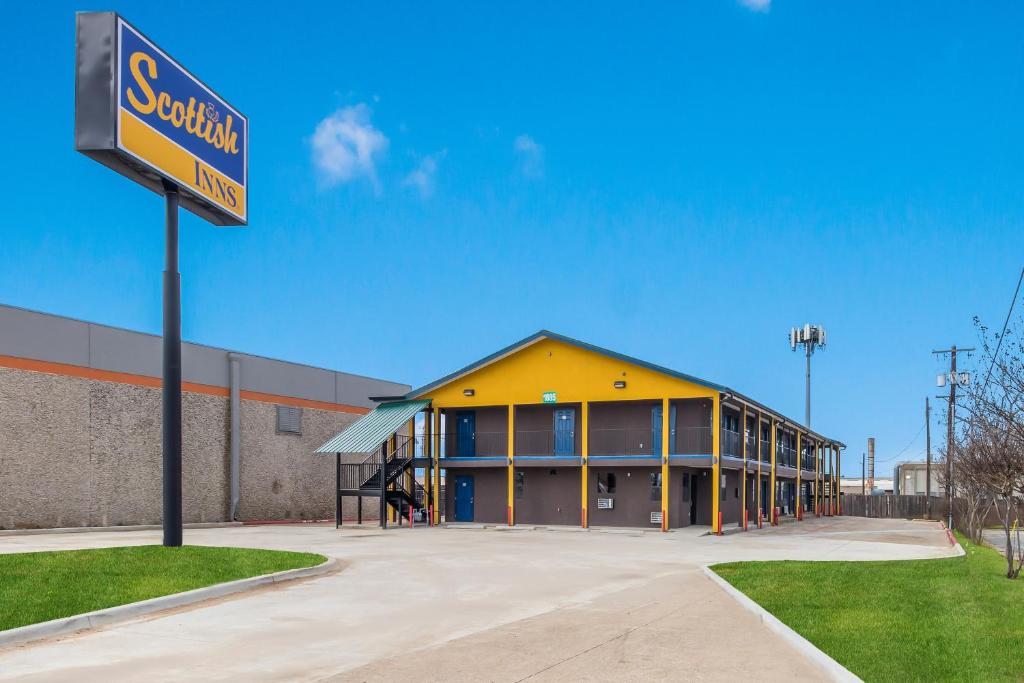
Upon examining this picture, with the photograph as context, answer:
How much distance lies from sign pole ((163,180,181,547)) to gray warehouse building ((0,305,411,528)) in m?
12.9

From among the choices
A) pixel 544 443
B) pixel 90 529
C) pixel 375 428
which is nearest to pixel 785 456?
pixel 544 443

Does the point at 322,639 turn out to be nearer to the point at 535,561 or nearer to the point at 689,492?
the point at 535,561

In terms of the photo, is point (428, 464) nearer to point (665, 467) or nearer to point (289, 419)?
point (289, 419)

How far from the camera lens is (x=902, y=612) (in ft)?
39.6

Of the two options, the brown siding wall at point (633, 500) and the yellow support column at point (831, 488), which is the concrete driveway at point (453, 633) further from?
the yellow support column at point (831, 488)

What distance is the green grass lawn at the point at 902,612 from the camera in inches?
354

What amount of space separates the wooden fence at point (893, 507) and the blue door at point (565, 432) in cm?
3137

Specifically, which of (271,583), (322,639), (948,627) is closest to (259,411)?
(271,583)

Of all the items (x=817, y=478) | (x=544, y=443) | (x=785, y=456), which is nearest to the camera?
(x=544, y=443)

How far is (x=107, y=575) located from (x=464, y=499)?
2601cm

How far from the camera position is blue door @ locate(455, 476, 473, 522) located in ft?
130

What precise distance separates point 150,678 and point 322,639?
7.68 feet

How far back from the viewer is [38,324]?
29.9 metres

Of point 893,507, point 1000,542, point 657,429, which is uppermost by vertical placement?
point 657,429
